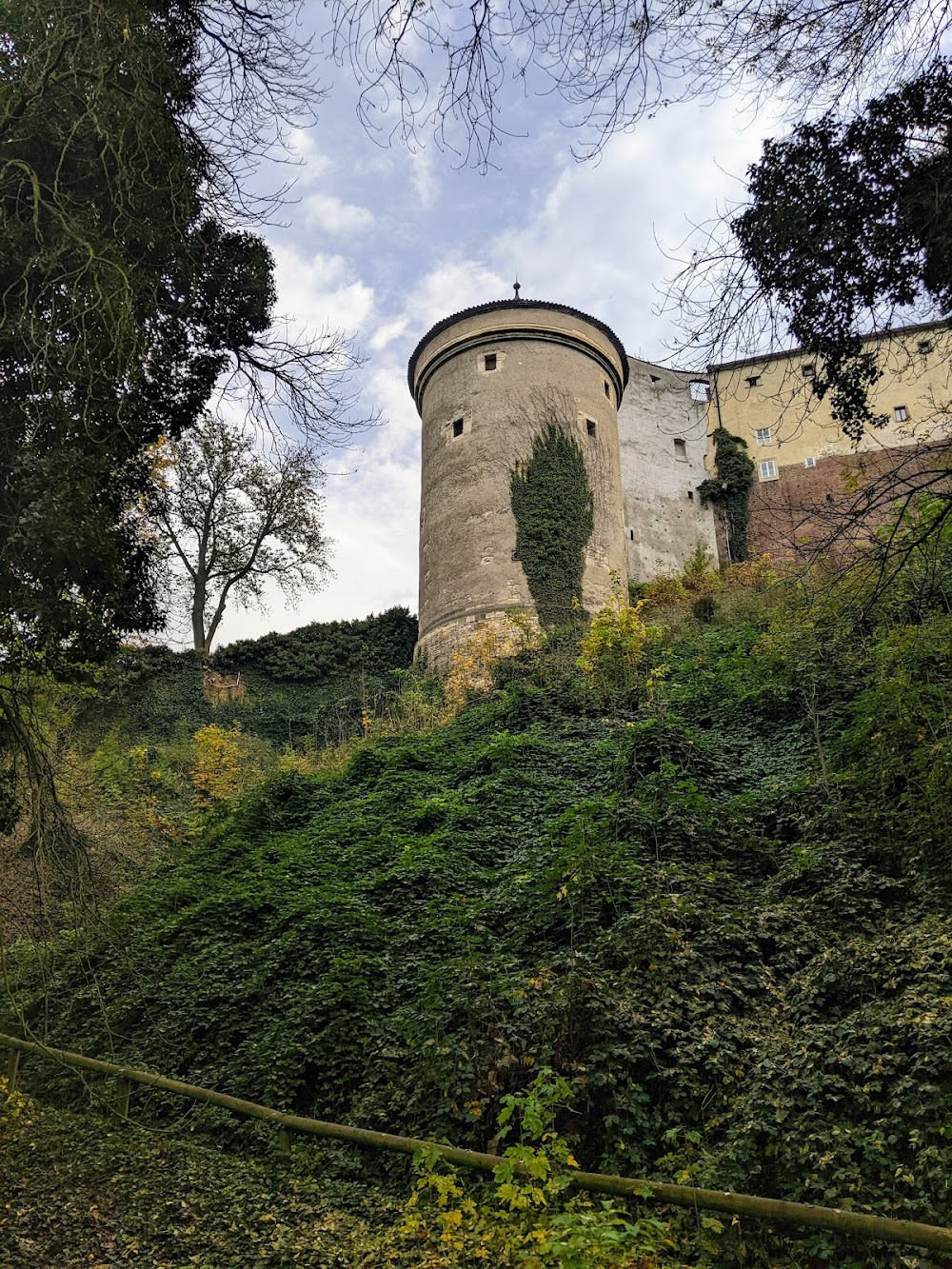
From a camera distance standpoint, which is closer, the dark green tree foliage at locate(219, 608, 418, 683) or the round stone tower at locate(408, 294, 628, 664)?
the round stone tower at locate(408, 294, 628, 664)

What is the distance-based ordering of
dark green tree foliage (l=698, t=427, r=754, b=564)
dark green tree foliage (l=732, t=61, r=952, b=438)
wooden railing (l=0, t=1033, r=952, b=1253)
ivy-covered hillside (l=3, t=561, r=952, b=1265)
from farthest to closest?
1. dark green tree foliage (l=698, t=427, r=754, b=564)
2. ivy-covered hillside (l=3, t=561, r=952, b=1265)
3. dark green tree foliage (l=732, t=61, r=952, b=438)
4. wooden railing (l=0, t=1033, r=952, b=1253)

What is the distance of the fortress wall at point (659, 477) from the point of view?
2623cm

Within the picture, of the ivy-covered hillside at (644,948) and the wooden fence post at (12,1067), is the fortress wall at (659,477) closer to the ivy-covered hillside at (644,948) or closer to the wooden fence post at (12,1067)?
the ivy-covered hillside at (644,948)

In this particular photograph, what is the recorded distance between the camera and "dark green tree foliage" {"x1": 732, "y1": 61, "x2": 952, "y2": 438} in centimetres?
376

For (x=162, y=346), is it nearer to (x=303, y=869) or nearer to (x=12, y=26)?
(x=12, y=26)

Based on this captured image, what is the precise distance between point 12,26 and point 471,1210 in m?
6.33

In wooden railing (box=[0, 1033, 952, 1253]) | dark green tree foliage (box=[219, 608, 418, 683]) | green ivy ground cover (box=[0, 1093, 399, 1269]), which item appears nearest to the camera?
wooden railing (box=[0, 1033, 952, 1253])

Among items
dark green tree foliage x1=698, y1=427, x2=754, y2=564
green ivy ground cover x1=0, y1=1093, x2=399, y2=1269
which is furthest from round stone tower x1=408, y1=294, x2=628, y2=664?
green ivy ground cover x1=0, y1=1093, x2=399, y2=1269

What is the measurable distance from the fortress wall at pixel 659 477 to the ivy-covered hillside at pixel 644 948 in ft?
51.5

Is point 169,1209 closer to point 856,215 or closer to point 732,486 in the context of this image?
point 856,215

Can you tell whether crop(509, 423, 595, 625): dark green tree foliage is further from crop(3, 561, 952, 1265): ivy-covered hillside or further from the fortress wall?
the fortress wall

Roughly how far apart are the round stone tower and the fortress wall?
6273mm

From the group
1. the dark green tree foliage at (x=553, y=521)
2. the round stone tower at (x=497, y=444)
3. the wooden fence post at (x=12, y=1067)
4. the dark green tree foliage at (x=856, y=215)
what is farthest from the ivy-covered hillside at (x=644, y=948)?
the round stone tower at (x=497, y=444)

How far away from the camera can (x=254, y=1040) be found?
6496mm
